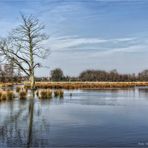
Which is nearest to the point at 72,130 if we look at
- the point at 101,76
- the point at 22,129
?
the point at 22,129

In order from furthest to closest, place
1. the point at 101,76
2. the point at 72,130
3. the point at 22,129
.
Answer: the point at 101,76 < the point at 22,129 < the point at 72,130

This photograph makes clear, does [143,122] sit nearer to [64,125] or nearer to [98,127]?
[98,127]

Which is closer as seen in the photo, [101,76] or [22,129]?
[22,129]

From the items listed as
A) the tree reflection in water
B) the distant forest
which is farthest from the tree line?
the tree reflection in water

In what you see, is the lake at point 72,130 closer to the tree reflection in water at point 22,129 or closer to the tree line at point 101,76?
the tree reflection in water at point 22,129

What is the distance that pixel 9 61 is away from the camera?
44250mm

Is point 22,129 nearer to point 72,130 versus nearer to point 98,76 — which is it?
point 72,130

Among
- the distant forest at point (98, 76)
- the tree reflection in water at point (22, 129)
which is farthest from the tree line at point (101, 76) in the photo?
the tree reflection in water at point (22, 129)

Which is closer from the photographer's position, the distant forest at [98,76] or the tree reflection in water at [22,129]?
the tree reflection in water at [22,129]

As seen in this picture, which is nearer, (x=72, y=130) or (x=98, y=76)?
(x=72, y=130)

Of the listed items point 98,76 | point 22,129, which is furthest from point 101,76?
point 22,129

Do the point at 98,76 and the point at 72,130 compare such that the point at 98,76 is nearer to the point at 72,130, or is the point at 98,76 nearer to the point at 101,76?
the point at 101,76

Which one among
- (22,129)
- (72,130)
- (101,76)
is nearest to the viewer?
(72,130)

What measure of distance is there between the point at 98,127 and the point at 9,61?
30.8m
